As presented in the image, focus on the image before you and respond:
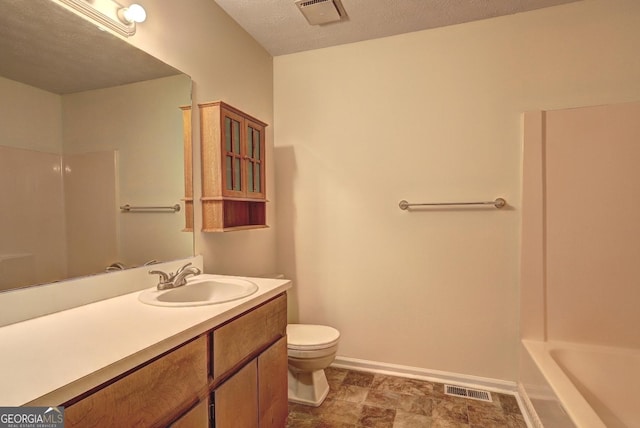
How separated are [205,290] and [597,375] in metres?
2.08

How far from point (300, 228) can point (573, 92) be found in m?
1.90

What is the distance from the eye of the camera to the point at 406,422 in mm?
1671

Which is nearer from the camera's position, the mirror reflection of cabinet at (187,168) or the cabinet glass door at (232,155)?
the mirror reflection of cabinet at (187,168)

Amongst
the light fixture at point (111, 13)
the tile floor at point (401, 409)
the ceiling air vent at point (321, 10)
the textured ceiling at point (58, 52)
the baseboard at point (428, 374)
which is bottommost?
the tile floor at point (401, 409)

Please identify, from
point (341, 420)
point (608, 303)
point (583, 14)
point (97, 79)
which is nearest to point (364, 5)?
point (583, 14)

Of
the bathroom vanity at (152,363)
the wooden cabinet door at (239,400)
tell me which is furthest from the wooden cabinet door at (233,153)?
the wooden cabinet door at (239,400)

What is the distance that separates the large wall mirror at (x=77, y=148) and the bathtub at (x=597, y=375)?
6.35 feet

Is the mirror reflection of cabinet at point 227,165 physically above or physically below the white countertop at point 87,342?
above

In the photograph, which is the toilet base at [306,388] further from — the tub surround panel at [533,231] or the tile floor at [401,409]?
the tub surround panel at [533,231]

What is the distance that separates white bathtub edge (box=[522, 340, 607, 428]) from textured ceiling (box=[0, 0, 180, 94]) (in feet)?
7.20

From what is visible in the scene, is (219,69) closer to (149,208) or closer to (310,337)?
(149,208)

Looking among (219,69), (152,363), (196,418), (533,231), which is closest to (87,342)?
(152,363)

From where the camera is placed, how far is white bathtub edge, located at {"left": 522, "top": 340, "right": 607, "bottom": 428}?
3.68ft

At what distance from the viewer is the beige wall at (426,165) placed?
1.83 meters
